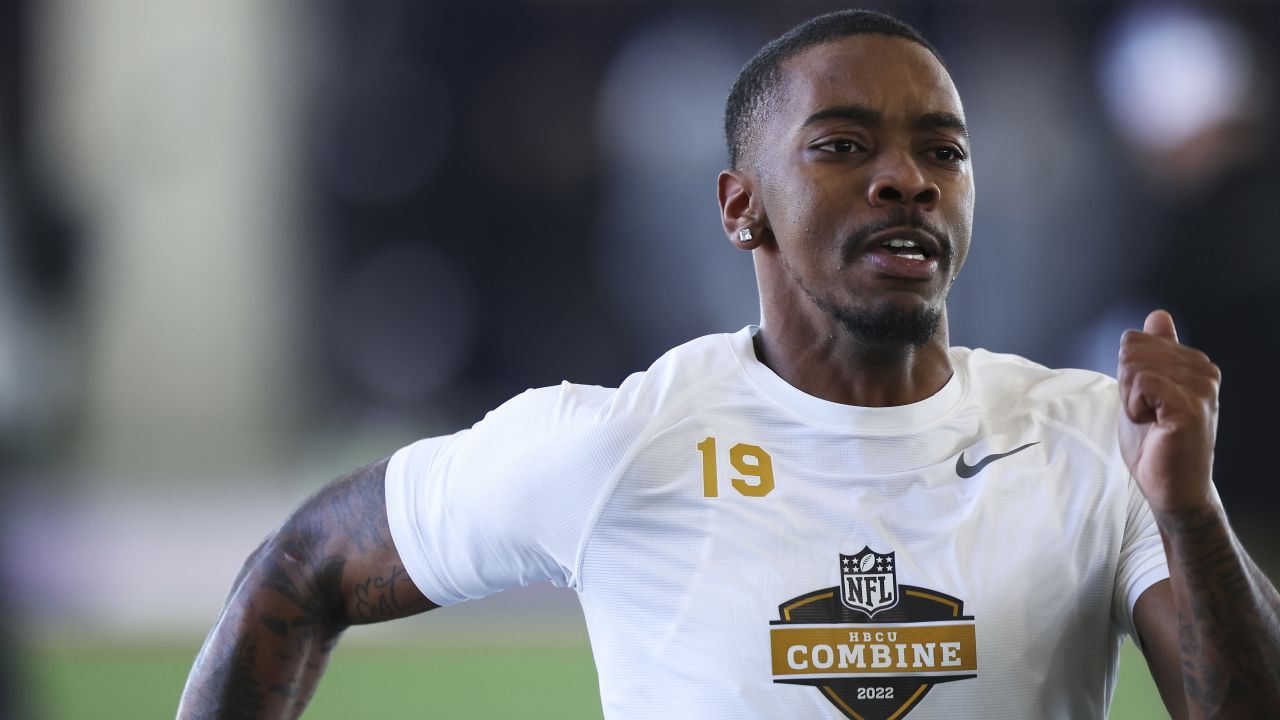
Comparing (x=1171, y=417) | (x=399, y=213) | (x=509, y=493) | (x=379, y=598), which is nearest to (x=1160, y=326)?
(x=1171, y=417)

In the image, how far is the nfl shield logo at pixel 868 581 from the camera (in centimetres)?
172

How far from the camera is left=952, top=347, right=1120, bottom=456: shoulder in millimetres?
1853

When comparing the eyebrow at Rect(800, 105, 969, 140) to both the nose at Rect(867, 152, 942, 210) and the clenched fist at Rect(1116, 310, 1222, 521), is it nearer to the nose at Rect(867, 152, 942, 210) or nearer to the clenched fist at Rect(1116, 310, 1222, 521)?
the nose at Rect(867, 152, 942, 210)

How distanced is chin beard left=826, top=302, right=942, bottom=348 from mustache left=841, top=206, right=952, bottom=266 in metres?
0.07

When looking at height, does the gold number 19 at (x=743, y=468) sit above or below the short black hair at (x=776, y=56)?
below

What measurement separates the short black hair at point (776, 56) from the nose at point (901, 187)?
0.22 metres

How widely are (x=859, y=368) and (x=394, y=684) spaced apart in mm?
3653

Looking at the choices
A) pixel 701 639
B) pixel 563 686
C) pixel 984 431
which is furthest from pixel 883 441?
pixel 563 686

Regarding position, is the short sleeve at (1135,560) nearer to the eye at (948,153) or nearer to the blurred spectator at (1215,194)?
the eye at (948,153)

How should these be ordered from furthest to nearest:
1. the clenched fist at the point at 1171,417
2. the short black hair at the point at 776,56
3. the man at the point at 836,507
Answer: the short black hair at the point at 776,56 → the man at the point at 836,507 → the clenched fist at the point at 1171,417

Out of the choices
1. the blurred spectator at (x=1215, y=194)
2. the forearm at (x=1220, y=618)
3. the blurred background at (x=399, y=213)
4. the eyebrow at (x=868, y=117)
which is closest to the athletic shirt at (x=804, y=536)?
the forearm at (x=1220, y=618)

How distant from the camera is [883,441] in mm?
1840

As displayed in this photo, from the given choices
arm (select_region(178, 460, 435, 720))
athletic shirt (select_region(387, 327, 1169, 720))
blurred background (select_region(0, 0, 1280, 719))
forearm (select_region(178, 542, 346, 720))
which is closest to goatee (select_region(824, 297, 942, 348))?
athletic shirt (select_region(387, 327, 1169, 720))

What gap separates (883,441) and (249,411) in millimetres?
5919
